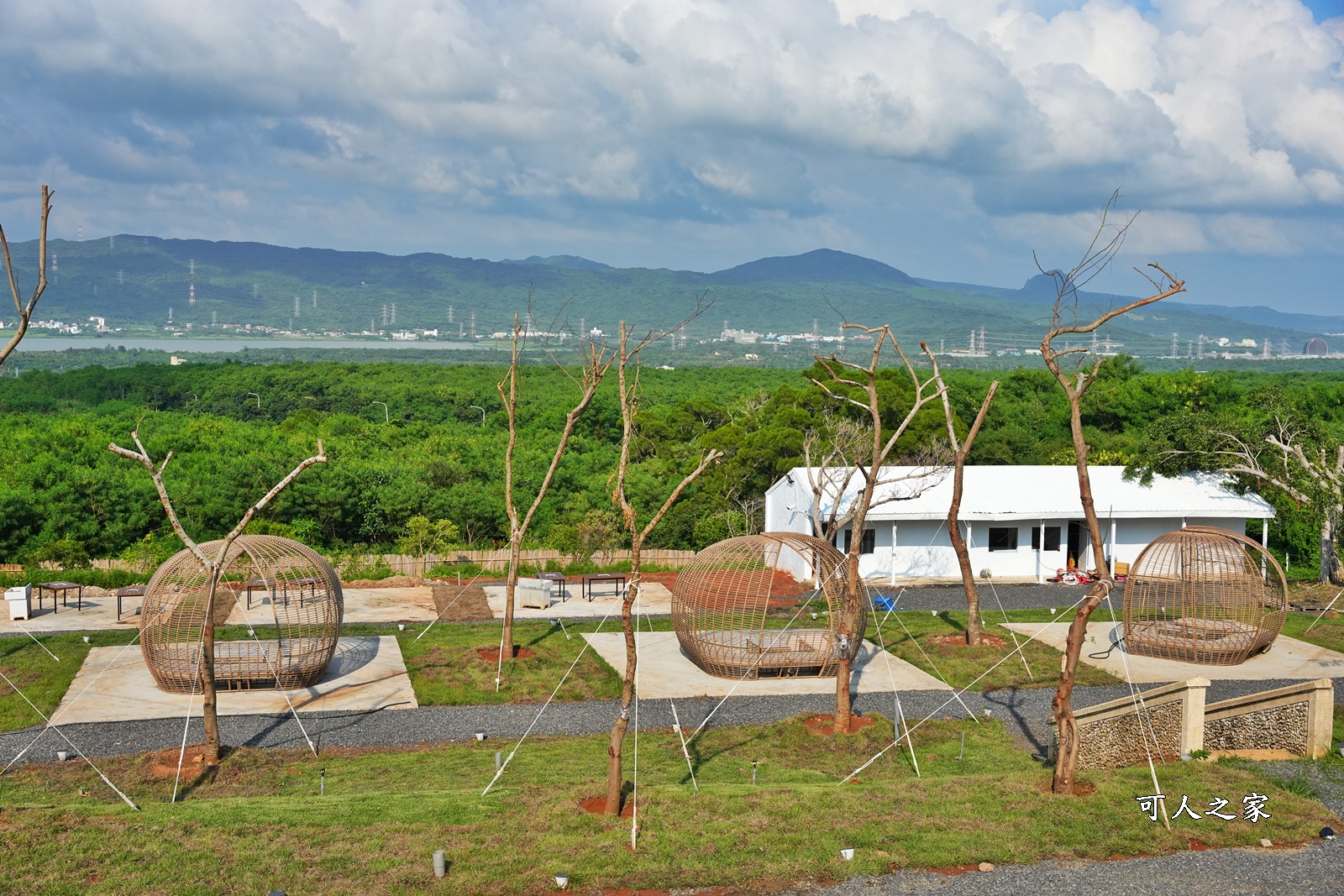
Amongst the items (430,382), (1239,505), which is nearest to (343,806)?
(1239,505)

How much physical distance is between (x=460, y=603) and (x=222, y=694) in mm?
8009

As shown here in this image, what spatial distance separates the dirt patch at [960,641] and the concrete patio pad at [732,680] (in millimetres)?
1175

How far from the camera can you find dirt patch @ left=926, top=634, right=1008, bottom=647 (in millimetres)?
19797

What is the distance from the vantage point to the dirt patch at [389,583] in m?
25.9

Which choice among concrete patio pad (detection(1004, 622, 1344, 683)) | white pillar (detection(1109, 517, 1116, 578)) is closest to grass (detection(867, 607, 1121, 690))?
concrete patio pad (detection(1004, 622, 1344, 683))

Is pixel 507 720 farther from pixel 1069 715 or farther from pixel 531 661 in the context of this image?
pixel 1069 715

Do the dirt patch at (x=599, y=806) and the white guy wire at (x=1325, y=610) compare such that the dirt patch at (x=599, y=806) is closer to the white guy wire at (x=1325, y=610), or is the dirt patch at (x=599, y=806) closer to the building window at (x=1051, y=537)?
the white guy wire at (x=1325, y=610)

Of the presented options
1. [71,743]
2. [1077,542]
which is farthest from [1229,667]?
[71,743]

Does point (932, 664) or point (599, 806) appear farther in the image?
point (932, 664)

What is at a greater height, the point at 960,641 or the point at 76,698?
the point at 960,641

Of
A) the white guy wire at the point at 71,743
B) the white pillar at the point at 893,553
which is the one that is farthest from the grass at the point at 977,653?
the white guy wire at the point at 71,743

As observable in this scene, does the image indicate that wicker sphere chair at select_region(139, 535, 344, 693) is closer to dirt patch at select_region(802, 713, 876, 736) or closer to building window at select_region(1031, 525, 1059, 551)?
dirt patch at select_region(802, 713, 876, 736)

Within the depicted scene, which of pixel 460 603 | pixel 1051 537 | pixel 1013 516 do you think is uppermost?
pixel 1013 516

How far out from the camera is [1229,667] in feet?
61.6
